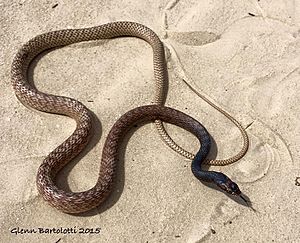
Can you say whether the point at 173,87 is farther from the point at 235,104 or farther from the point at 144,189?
the point at 144,189

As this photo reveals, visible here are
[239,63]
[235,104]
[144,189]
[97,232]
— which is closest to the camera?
[97,232]

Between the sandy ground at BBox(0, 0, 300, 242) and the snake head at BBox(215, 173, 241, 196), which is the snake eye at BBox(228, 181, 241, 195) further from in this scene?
the sandy ground at BBox(0, 0, 300, 242)

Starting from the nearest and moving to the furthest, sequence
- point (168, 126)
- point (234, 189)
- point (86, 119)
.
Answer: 1. point (234, 189)
2. point (86, 119)
3. point (168, 126)

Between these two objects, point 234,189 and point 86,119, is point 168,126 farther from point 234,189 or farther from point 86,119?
point 234,189

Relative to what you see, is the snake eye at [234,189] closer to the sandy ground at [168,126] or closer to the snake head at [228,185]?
the snake head at [228,185]

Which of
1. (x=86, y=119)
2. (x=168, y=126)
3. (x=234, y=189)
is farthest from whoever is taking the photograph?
(x=168, y=126)

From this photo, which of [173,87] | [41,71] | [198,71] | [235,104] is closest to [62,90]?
[41,71]

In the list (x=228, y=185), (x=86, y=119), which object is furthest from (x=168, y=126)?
(x=228, y=185)
